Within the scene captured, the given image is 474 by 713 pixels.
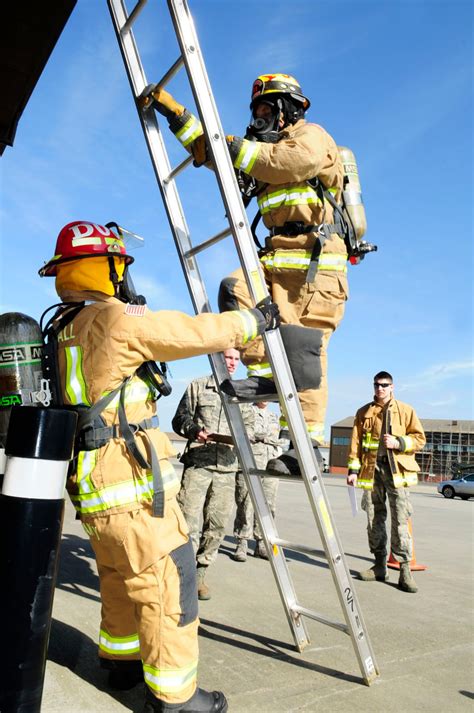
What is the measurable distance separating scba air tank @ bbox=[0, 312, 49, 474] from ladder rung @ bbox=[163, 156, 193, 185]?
160 centimetres

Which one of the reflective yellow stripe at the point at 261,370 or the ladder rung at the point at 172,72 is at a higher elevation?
the ladder rung at the point at 172,72

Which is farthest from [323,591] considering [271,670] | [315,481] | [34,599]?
[34,599]

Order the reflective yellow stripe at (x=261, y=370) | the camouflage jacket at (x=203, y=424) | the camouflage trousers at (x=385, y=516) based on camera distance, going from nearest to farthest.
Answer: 1. the reflective yellow stripe at (x=261, y=370)
2. the camouflage jacket at (x=203, y=424)
3. the camouflage trousers at (x=385, y=516)

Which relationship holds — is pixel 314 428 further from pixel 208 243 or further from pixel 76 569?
pixel 76 569

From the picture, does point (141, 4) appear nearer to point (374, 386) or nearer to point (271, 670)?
point (271, 670)

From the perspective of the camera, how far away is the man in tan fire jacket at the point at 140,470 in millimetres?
2615

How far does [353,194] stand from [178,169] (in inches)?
43.0

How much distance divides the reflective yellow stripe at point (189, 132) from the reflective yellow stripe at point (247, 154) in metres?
0.28

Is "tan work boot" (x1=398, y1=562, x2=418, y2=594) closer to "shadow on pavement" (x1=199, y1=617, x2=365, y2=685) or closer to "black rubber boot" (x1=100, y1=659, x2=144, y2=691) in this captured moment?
"shadow on pavement" (x1=199, y1=617, x2=365, y2=685)

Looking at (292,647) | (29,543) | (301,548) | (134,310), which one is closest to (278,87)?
(134,310)

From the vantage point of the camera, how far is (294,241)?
11.2 ft

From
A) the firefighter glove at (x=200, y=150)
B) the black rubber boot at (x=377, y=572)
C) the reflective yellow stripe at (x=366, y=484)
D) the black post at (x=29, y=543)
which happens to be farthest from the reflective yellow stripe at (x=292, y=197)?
the black rubber boot at (x=377, y=572)

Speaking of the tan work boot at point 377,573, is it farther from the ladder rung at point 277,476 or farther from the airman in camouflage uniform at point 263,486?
the ladder rung at point 277,476

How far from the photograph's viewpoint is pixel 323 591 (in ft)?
16.5
